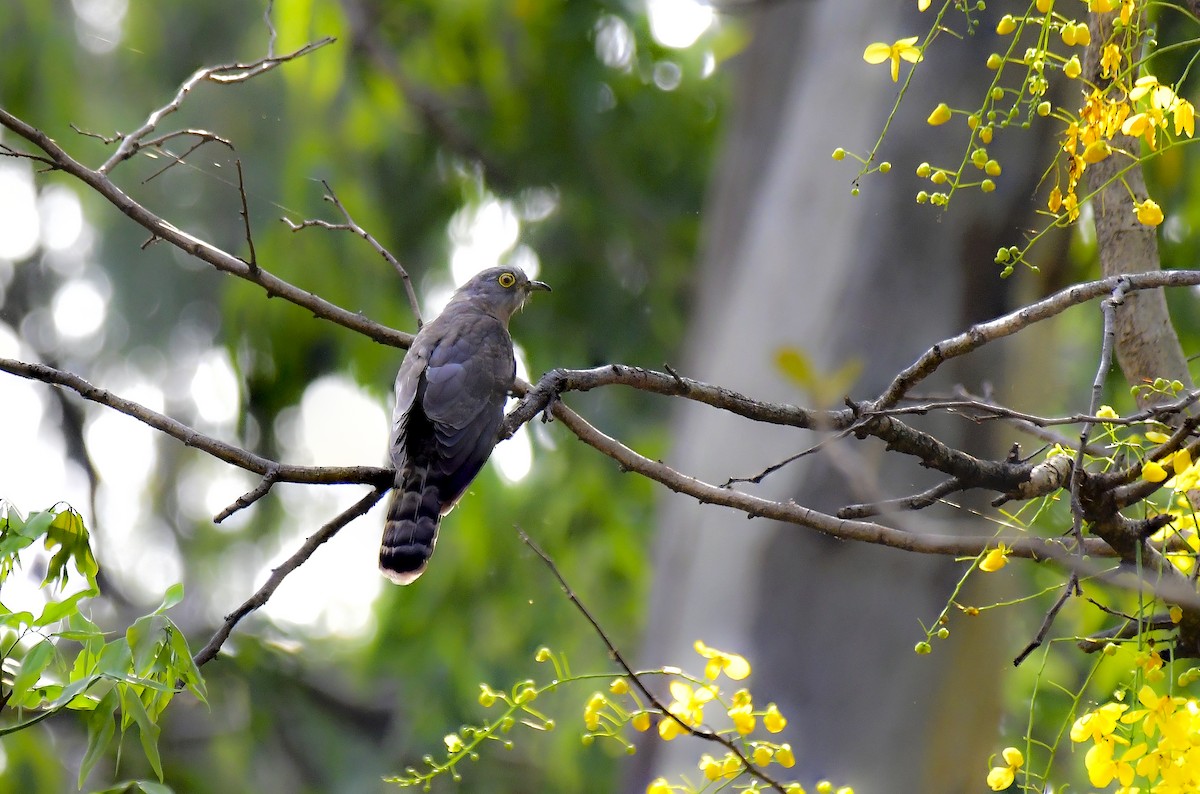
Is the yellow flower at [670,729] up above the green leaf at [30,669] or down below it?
above

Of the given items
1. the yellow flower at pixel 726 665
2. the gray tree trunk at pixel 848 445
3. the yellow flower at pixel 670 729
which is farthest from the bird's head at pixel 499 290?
the yellow flower at pixel 670 729

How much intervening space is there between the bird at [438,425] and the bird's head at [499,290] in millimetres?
523

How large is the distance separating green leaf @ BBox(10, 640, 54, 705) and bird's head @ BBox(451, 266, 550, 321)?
2.12 metres

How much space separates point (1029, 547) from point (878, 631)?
1.75 m

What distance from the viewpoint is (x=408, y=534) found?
226cm

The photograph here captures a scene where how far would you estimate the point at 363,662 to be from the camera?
6.12 m

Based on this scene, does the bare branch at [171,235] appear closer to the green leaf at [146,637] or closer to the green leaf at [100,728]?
the green leaf at [146,637]

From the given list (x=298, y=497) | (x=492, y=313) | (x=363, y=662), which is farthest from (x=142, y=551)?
(x=492, y=313)

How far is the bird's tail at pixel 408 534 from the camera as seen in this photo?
7.41 ft

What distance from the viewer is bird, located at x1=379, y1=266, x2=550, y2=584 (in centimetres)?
228

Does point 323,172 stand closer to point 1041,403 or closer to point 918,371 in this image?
point 1041,403

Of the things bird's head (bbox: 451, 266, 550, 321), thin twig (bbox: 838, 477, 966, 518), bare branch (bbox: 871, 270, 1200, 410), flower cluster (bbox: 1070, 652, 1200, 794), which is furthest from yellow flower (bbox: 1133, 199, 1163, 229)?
bird's head (bbox: 451, 266, 550, 321)

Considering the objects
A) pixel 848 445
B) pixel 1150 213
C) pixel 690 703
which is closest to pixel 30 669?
pixel 690 703

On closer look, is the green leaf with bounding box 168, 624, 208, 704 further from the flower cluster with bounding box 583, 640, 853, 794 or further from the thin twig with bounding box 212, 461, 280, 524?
the flower cluster with bounding box 583, 640, 853, 794
